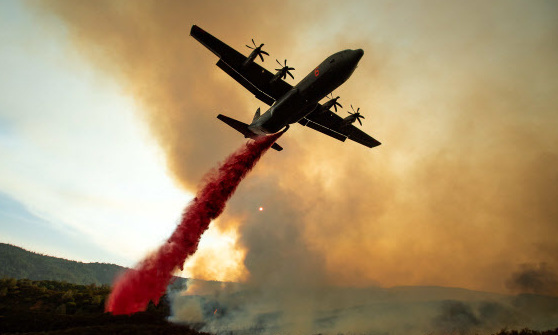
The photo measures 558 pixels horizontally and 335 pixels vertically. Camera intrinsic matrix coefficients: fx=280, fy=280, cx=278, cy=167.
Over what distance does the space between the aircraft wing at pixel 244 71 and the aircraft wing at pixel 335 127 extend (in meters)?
5.30

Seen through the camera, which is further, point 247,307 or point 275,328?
point 247,307

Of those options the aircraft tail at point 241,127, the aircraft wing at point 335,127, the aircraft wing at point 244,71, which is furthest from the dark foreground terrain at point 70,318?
the aircraft wing at point 335,127

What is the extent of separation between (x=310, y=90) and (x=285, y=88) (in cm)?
476

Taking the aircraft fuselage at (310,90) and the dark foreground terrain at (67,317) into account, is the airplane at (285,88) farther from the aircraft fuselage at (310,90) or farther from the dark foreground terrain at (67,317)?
the dark foreground terrain at (67,317)

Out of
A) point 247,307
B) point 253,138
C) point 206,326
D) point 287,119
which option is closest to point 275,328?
point 247,307

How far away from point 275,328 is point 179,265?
17248 mm

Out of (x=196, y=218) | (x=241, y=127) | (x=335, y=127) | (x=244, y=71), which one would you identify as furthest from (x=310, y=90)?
(x=196, y=218)

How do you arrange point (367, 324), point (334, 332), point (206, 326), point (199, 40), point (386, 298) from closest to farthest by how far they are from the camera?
1. point (199, 40)
2. point (206, 326)
3. point (334, 332)
4. point (367, 324)
5. point (386, 298)

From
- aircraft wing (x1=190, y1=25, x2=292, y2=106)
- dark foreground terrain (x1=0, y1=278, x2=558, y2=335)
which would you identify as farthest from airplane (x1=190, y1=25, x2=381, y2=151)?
A: dark foreground terrain (x1=0, y1=278, x2=558, y2=335)

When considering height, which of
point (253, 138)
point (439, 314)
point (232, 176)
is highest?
point (253, 138)

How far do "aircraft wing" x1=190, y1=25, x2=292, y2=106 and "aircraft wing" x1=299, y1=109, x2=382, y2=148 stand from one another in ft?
17.4

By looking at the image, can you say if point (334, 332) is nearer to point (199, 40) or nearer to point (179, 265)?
point (179, 265)

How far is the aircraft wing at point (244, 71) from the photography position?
25859mm

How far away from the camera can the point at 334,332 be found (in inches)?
1537
